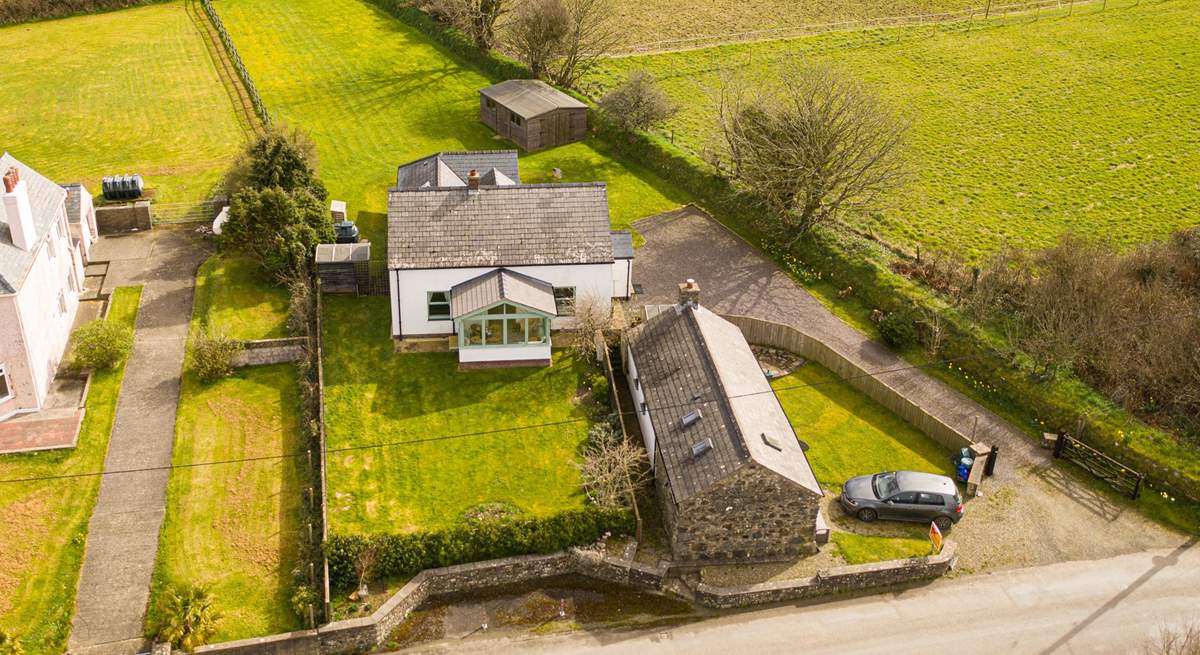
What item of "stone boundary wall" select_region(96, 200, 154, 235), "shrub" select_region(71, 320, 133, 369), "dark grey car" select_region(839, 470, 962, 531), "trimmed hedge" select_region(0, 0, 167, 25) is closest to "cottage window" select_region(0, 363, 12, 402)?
"shrub" select_region(71, 320, 133, 369)

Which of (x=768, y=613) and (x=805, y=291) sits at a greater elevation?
(x=805, y=291)

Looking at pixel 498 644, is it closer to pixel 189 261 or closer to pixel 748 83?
pixel 189 261

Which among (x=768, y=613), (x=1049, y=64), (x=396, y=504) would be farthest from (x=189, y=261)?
(x=1049, y=64)

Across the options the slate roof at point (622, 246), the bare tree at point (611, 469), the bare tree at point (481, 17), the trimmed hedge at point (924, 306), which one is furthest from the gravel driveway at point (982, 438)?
the bare tree at point (481, 17)

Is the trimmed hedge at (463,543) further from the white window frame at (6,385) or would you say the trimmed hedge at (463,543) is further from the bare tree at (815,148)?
the bare tree at (815,148)

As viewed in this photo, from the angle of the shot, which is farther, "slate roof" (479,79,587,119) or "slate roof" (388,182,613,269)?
"slate roof" (479,79,587,119)

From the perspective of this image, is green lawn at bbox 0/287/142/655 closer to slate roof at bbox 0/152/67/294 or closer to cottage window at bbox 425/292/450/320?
slate roof at bbox 0/152/67/294

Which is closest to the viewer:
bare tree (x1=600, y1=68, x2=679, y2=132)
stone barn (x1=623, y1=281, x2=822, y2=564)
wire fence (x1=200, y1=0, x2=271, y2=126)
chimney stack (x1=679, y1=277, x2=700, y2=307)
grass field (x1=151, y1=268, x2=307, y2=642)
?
grass field (x1=151, y1=268, x2=307, y2=642)
